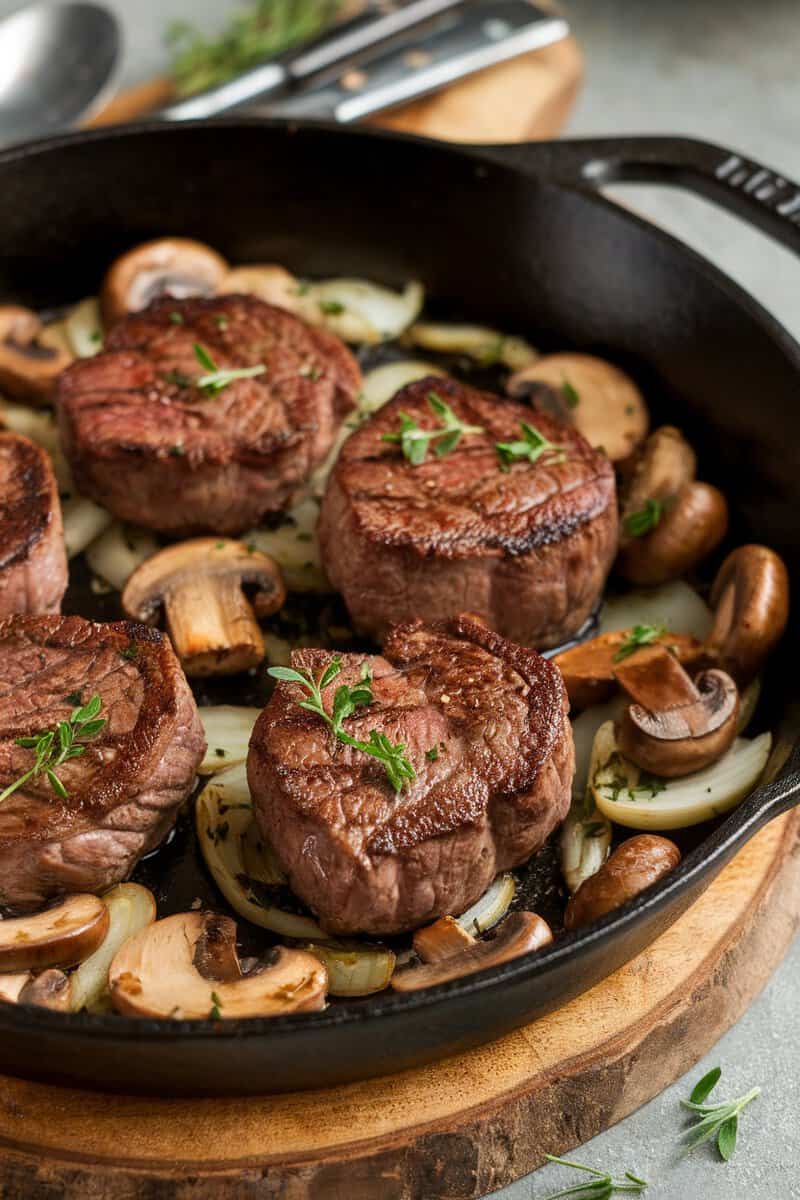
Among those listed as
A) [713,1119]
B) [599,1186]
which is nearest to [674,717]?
[713,1119]

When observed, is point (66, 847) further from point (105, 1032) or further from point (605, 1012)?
point (605, 1012)

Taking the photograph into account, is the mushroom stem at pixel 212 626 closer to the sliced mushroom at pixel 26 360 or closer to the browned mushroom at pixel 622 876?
the sliced mushroom at pixel 26 360

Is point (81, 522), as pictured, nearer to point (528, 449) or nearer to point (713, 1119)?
point (528, 449)

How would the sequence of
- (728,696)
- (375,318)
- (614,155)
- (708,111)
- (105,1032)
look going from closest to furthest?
1. (105,1032)
2. (728,696)
3. (614,155)
4. (375,318)
5. (708,111)

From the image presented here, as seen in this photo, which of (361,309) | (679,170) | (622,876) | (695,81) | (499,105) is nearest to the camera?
(622,876)

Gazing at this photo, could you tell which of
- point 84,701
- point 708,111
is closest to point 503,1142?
point 84,701

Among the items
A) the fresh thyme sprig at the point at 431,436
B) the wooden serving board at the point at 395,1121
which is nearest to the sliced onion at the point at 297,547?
the fresh thyme sprig at the point at 431,436
